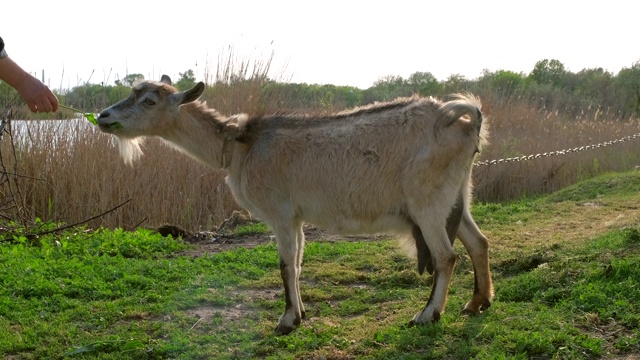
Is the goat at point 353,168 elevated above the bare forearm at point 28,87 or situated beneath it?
situated beneath

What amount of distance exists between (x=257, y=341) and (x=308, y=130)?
4.86 ft

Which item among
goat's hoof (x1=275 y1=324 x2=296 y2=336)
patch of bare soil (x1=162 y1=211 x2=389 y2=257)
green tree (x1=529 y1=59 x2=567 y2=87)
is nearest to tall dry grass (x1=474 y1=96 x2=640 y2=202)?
patch of bare soil (x1=162 y1=211 x2=389 y2=257)

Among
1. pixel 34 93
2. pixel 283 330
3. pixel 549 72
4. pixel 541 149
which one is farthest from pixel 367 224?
pixel 549 72

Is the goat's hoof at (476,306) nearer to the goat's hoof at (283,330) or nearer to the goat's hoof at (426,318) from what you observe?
the goat's hoof at (426,318)

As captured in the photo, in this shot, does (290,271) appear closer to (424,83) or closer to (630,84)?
(424,83)

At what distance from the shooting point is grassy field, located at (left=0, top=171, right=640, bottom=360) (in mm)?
4566

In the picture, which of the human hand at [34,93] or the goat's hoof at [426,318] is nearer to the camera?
the human hand at [34,93]

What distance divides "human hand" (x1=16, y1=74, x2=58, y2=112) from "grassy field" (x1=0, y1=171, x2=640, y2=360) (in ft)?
4.89

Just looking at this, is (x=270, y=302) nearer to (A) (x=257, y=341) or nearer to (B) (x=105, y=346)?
(A) (x=257, y=341)

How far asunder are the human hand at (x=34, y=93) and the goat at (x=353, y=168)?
148 centimetres

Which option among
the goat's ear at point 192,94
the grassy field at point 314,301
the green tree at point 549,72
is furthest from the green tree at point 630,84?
the goat's ear at point 192,94

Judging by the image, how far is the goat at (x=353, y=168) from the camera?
4961 millimetres

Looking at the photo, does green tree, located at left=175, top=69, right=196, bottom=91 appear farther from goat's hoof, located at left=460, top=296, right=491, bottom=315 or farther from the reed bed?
goat's hoof, located at left=460, top=296, right=491, bottom=315

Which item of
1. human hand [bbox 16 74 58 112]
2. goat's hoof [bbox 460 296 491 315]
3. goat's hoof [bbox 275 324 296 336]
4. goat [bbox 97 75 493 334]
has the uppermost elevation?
human hand [bbox 16 74 58 112]
